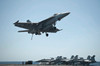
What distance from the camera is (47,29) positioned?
160ft

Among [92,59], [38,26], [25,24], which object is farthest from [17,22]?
[92,59]

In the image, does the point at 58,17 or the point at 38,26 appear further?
the point at 38,26

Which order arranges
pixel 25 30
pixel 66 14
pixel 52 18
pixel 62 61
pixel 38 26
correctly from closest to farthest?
pixel 66 14 → pixel 52 18 → pixel 38 26 → pixel 25 30 → pixel 62 61

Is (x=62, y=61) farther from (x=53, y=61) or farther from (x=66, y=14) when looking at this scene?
(x=66, y=14)

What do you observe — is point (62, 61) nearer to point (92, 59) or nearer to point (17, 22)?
point (92, 59)

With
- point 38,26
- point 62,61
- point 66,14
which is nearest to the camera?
point 66,14

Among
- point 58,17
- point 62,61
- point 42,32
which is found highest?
point 58,17

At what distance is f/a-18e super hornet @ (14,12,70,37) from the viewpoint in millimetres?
45697

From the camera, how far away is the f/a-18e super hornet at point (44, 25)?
4570 centimetres

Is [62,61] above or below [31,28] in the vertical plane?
below

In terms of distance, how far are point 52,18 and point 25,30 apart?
12539 millimetres

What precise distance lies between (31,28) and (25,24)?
241cm

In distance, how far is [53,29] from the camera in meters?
50.2

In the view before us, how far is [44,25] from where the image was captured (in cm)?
4891
